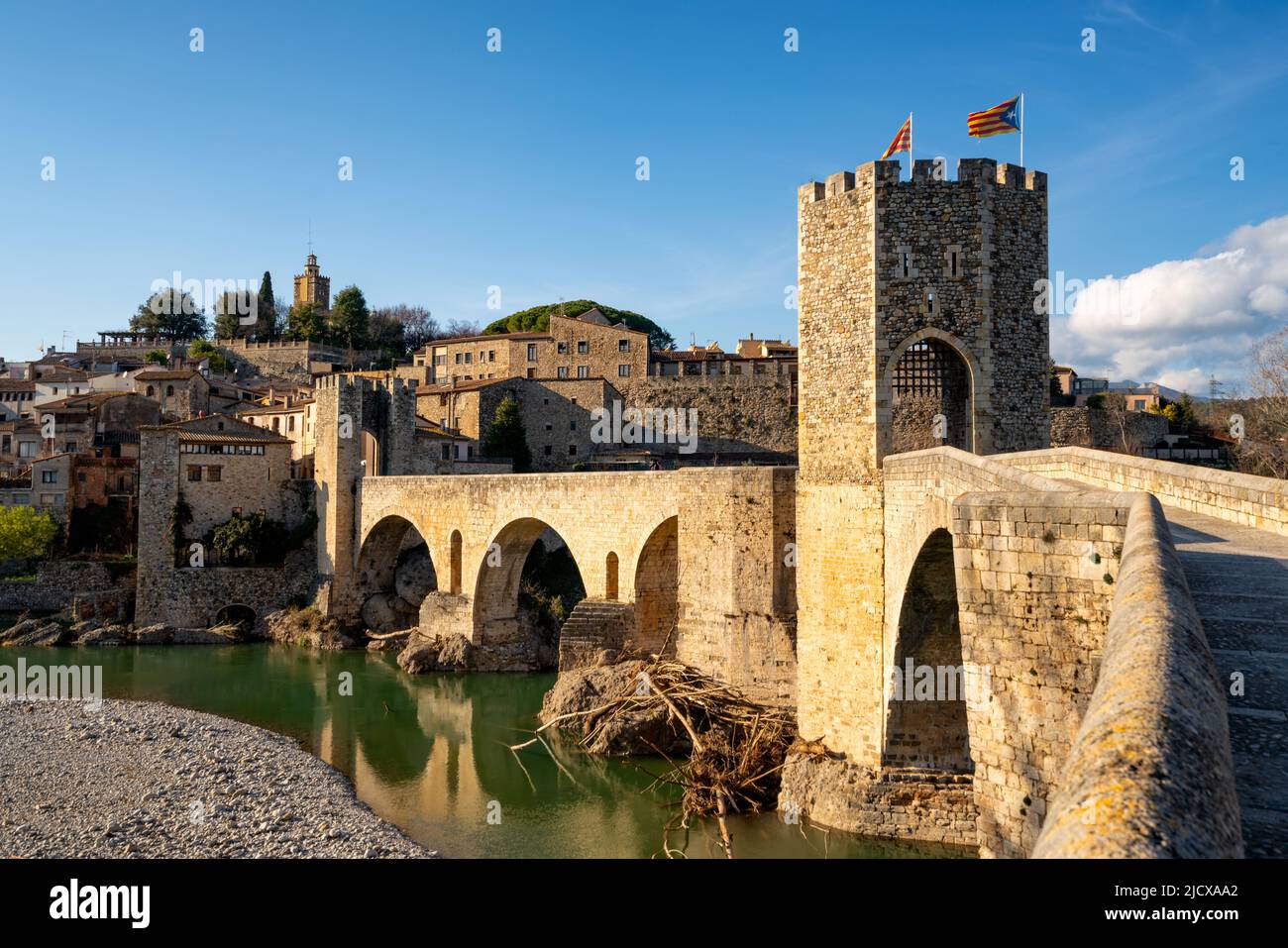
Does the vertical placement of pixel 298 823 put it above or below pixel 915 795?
below

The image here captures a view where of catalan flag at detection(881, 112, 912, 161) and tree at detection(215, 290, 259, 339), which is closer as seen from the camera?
catalan flag at detection(881, 112, 912, 161)

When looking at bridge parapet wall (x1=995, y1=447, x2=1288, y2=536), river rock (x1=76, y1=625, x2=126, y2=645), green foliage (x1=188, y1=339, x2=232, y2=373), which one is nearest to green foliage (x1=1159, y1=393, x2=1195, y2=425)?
bridge parapet wall (x1=995, y1=447, x2=1288, y2=536)

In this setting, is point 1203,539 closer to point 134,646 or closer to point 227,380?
point 134,646

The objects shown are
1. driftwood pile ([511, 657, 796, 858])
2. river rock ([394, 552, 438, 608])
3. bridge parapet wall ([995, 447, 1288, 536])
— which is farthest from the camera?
river rock ([394, 552, 438, 608])

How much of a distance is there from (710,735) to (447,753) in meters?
7.51

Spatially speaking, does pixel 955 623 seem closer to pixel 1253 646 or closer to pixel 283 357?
pixel 1253 646

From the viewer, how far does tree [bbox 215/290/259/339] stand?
273 ft

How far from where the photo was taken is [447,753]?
21.8 meters

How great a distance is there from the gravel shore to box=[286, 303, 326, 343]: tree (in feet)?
185

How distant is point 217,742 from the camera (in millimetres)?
21750

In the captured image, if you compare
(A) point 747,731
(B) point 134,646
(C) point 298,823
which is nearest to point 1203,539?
(A) point 747,731

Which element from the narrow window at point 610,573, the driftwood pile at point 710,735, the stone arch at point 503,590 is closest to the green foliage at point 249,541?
the stone arch at point 503,590

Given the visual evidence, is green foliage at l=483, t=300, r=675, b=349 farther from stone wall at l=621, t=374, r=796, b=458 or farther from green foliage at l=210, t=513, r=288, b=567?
green foliage at l=210, t=513, r=288, b=567
